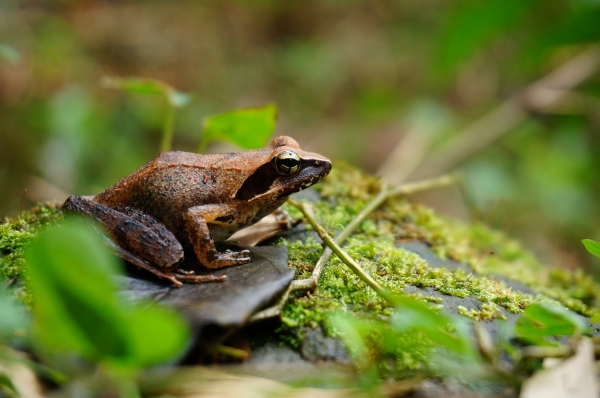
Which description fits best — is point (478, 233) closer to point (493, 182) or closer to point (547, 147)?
point (493, 182)

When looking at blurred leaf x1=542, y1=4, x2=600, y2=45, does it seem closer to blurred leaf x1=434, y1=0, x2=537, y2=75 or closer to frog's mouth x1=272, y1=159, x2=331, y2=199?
blurred leaf x1=434, y1=0, x2=537, y2=75

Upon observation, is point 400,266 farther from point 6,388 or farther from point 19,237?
point 19,237

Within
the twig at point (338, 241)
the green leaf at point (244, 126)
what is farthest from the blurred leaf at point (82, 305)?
the green leaf at point (244, 126)

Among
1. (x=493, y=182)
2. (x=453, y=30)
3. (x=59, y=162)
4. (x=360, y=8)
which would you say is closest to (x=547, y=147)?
(x=493, y=182)

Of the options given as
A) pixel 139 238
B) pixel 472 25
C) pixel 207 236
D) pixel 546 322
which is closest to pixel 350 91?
pixel 472 25

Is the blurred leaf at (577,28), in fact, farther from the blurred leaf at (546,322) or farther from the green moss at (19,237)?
the green moss at (19,237)
